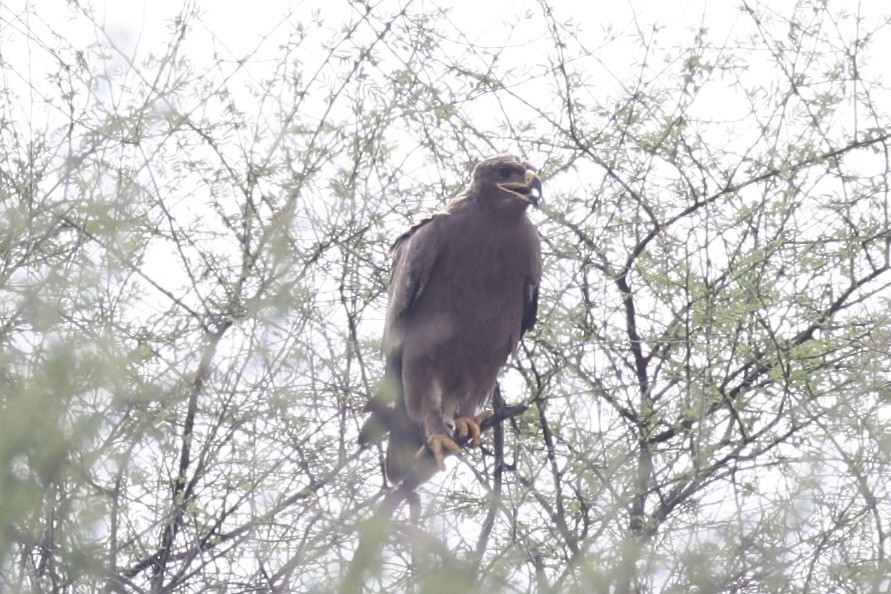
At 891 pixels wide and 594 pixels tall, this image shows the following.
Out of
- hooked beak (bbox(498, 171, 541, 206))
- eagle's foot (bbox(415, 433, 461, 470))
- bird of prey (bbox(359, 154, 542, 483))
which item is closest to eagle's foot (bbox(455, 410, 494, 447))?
bird of prey (bbox(359, 154, 542, 483))

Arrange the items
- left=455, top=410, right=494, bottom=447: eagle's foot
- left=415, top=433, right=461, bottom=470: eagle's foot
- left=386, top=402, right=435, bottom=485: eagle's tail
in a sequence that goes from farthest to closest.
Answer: left=455, top=410, right=494, bottom=447: eagle's foot, left=386, top=402, right=435, bottom=485: eagle's tail, left=415, top=433, right=461, bottom=470: eagle's foot

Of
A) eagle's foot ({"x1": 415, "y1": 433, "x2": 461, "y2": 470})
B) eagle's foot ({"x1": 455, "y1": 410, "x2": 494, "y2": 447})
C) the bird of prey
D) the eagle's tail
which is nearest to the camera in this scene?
eagle's foot ({"x1": 415, "y1": 433, "x2": 461, "y2": 470})

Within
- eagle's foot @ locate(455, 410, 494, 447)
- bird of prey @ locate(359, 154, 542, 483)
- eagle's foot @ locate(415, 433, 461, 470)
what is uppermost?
bird of prey @ locate(359, 154, 542, 483)

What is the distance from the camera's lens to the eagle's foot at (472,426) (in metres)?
6.49

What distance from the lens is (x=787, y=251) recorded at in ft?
22.8

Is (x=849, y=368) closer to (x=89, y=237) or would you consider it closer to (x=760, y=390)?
(x=760, y=390)

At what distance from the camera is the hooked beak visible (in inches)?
261

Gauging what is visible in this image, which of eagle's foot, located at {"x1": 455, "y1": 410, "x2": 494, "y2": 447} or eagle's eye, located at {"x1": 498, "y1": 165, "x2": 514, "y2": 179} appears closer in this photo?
eagle's foot, located at {"x1": 455, "y1": 410, "x2": 494, "y2": 447}

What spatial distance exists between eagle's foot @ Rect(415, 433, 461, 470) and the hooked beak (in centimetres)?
114

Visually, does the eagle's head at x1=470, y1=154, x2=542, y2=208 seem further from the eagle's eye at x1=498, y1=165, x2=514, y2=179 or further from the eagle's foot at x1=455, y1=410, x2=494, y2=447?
the eagle's foot at x1=455, y1=410, x2=494, y2=447

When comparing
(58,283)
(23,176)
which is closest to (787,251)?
(23,176)

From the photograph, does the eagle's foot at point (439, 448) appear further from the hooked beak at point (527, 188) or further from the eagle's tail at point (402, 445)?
the hooked beak at point (527, 188)

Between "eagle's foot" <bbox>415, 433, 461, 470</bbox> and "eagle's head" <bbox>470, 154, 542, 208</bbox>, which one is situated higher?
"eagle's head" <bbox>470, 154, 542, 208</bbox>

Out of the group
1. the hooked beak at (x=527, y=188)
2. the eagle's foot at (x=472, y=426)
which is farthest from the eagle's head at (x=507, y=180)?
the eagle's foot at (x=472, y=426)
